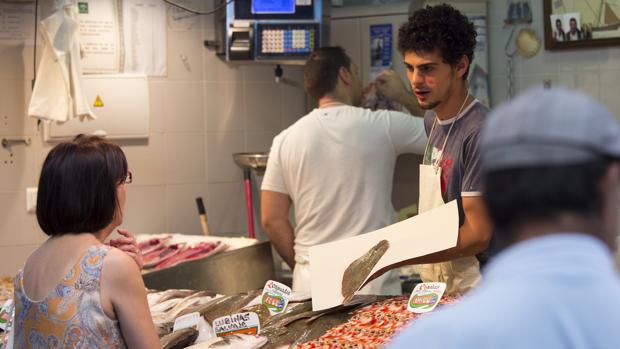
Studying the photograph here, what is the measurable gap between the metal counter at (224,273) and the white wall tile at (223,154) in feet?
2.57

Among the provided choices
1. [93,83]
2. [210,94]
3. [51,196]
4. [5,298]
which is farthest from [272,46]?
[51,196]

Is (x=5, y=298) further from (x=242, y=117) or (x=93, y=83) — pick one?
(x=242, y=117)

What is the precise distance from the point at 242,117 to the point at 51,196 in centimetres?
324

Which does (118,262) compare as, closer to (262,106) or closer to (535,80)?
(535,80)

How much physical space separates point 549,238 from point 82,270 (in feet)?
4.60

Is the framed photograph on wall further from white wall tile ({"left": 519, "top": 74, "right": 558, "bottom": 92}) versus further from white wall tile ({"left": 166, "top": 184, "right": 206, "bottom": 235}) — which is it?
white wall tile ({"left": 166, "top": 184, "right": 206, "bottom": 235})

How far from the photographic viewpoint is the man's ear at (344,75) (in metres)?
4.20

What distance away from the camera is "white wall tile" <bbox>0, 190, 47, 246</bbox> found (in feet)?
16.2

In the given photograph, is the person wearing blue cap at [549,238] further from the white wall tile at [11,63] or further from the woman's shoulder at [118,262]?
the white wall tile at [11,63]

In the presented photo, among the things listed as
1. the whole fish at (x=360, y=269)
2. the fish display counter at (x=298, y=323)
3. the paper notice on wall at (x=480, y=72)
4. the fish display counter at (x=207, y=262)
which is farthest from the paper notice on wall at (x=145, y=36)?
the whole fish at (x=360, y=269)

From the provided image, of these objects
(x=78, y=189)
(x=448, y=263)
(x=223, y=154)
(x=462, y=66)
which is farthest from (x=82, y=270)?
A: (x=223, y=154)

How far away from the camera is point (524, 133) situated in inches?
36.9

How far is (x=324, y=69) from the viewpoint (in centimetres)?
416

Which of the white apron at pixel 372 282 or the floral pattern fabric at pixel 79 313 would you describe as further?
the white apron at pixel 372 282
